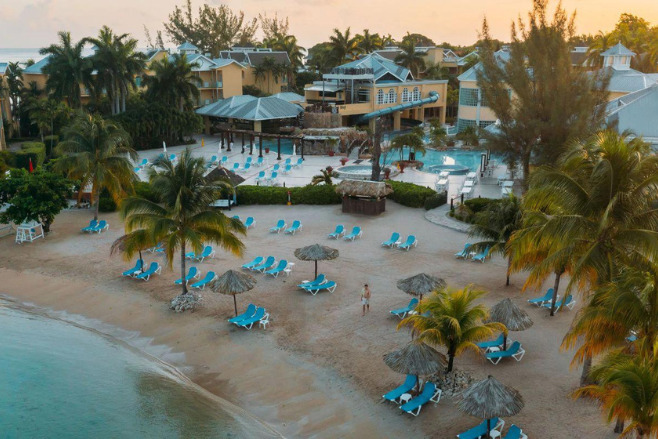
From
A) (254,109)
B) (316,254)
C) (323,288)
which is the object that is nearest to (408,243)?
(316,254)

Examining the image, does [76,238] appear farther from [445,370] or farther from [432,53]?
[432,53]

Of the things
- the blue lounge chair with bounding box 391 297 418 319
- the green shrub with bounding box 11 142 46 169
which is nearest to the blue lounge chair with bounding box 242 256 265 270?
the blue lounge chair with bounding box 391 297 418 319

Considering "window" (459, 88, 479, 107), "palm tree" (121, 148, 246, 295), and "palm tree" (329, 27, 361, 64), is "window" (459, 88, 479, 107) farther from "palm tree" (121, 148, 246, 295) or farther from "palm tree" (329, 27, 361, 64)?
"palm tree" (121, 148, 246, 295)

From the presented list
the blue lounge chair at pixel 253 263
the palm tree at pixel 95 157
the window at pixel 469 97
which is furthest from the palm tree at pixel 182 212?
the window at pixel 469 97

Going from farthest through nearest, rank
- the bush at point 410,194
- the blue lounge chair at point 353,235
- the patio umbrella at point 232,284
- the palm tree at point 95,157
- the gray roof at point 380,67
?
the gray roof at point 380,67, the bush at point 410,194, the palm tree at point 95,157, the blue lounge chair at point 353,235, the patio umbrella at point 232,284

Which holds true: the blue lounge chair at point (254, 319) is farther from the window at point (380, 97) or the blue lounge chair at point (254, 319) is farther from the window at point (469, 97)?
the window at point (380, 97)

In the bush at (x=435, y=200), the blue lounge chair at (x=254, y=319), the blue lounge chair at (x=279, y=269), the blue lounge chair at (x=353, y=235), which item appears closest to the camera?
the blue lounge chair at (x=254, y=319)
